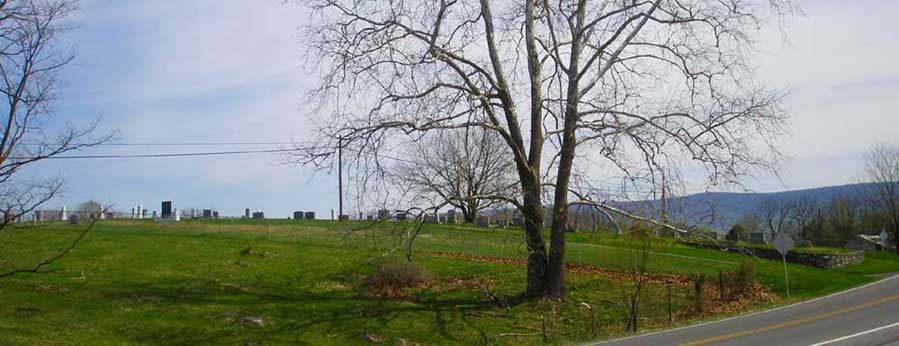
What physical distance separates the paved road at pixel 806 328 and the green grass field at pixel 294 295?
1.93m

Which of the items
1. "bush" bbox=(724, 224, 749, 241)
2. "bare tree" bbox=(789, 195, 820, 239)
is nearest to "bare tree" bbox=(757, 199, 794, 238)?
"bare tree" bbox=(789, 195, 820, 239)

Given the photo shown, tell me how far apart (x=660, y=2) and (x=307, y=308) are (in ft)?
46.4

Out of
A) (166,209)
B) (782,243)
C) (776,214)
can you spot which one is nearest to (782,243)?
(782,243)

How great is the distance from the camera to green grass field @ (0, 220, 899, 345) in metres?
22.0

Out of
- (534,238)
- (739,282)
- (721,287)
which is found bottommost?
(721,287)

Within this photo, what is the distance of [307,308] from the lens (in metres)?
25.3

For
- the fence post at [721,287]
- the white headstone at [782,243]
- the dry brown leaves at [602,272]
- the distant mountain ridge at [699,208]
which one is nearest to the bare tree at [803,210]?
the dry brown leaves at [602,272]

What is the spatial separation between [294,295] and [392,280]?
3.55 m

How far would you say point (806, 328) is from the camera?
19922 millimetres

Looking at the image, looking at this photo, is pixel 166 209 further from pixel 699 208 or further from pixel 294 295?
pixel 699 208

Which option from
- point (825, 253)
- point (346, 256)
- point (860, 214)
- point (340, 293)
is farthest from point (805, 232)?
point (340, 293)

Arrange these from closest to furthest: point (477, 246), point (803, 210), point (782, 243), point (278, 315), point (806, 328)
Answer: point (806, 328) < point (278, 315) < point (782, 243) < point (477, 246) < point (803, 210)

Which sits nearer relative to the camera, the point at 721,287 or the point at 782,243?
the point at 721,287

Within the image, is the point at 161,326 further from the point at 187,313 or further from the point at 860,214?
the point at 860,214
